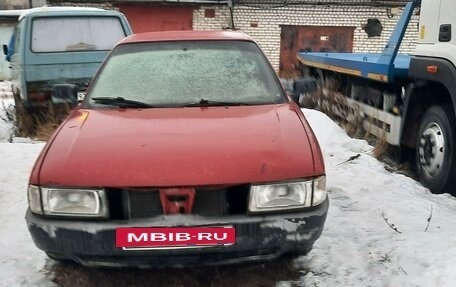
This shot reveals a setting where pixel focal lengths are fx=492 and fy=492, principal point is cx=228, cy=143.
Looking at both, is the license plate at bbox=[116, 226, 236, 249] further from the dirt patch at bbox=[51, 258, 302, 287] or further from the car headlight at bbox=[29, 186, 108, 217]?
the dirt patch at bbox=[51, 258, 302, 287]

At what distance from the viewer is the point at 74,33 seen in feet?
24.4

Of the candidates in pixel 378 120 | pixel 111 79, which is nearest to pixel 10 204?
pixel 111 79

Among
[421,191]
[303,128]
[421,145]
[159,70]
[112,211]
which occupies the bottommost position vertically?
[421,191]

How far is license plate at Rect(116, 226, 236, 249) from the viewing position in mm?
2432

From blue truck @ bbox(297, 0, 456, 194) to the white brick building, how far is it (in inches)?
479

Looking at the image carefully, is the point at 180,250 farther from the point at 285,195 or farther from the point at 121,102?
the point at 121,102

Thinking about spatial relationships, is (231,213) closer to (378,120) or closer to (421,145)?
(421,145)

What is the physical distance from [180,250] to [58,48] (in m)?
5.67

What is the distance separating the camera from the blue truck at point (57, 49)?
7016mm

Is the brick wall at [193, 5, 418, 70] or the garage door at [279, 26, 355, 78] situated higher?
the brick wall at [193, 5, 418, 70]

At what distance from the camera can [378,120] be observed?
614cm

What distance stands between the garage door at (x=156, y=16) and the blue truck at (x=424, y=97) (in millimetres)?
12708

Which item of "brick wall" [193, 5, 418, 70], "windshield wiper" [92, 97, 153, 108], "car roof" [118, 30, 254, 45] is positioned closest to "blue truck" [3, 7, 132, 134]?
"car roof" [118, 30, 254, 45]

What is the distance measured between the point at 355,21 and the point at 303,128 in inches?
654
